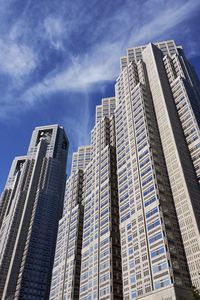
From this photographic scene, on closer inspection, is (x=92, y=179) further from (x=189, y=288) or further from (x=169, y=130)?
(x=189, y=288)

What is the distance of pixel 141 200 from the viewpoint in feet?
336

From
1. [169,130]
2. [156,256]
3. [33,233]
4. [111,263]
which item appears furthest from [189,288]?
[33,233]

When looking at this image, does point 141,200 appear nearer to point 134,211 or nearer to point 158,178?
point 134,211

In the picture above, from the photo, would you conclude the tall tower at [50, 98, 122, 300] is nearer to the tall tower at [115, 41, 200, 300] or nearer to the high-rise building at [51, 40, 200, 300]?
the high-rise building at [51, 40, 200, 300]

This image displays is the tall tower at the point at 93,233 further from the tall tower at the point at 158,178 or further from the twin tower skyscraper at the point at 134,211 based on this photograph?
the tall tower at the point at 158,178

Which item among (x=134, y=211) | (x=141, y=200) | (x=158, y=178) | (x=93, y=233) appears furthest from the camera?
(x=93, y=233)

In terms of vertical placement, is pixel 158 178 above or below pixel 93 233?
above

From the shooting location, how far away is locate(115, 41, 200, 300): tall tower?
274 feet

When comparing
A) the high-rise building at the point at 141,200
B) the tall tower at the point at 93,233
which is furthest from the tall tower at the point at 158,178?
the tall tower at the point at 93,233

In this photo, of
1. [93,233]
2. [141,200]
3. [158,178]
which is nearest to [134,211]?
[141,200]

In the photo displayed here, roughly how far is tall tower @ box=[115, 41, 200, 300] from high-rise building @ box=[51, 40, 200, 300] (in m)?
0.32

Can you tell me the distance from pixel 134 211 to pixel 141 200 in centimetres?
489

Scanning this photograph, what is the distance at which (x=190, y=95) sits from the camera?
12644 cm

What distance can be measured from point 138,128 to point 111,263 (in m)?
55.0
